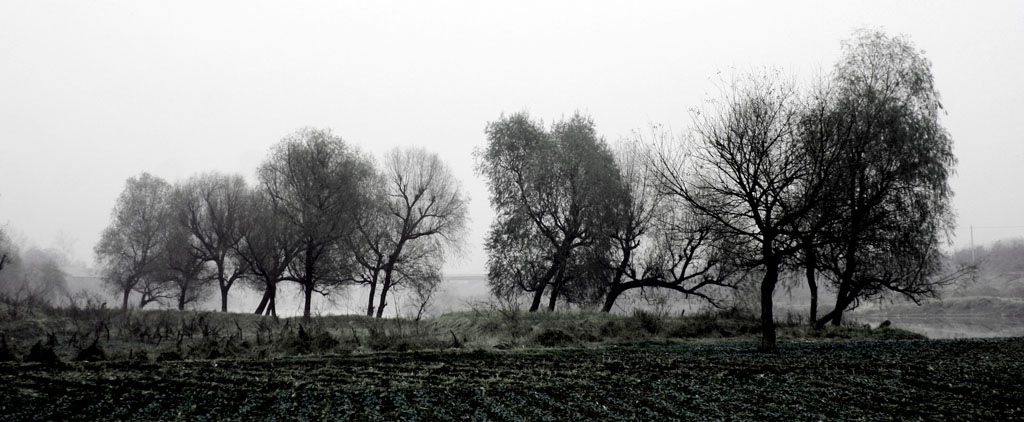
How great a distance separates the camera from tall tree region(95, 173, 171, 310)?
43.4 metres

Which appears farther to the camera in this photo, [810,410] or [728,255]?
[728,255]

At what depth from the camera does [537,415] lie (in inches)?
330

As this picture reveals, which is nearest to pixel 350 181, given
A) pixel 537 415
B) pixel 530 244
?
pixel 530 244

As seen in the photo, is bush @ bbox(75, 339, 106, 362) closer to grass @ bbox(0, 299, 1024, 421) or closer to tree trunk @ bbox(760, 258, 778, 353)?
grass @ bbox(0, 299, 1024, 421)

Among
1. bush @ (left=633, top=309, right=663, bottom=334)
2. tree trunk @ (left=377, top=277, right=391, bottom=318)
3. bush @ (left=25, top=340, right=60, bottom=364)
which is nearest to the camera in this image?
bush @ (left=25, top=340, right=60, bottom=364)

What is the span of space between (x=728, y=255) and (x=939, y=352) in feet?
18.4

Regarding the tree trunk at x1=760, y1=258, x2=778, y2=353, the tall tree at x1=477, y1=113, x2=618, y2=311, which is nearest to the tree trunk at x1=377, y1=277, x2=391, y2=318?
the tall tree at x1=477, y1=113, x2=618, y2=311

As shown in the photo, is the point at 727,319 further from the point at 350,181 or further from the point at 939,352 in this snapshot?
the point at 350,181

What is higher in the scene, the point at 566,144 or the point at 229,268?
the point at 566,144

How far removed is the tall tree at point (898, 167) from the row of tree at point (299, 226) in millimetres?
22817

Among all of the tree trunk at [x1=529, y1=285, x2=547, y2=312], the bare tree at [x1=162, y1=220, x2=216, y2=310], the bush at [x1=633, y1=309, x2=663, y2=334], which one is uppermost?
the bare tree at [x1=162, y1=220, x2=216, y2=310]

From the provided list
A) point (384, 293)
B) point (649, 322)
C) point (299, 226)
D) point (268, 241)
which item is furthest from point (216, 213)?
point (649, 322)

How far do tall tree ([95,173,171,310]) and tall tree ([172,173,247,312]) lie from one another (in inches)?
136

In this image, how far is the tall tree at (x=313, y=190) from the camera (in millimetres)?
32375
